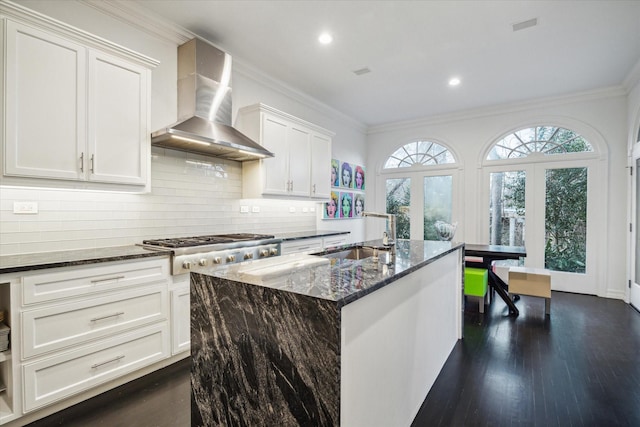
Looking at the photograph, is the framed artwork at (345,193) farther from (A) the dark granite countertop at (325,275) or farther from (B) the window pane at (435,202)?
(A) the dark granite countertop at (325,275)

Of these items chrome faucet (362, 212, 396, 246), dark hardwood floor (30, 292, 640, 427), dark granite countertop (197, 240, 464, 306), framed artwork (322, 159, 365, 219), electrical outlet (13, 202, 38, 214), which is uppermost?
framed artwork (322, 159, 365, 219)

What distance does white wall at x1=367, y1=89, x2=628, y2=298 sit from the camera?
4.39 metres

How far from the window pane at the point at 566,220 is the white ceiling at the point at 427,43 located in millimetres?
1288

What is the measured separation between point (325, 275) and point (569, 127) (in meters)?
5.24

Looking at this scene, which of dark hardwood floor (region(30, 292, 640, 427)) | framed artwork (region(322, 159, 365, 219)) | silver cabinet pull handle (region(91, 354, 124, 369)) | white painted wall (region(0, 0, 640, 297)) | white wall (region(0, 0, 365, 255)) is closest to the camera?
dark hardwood floor (region(30, 292, 640, 427))

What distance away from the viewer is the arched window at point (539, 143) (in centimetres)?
472

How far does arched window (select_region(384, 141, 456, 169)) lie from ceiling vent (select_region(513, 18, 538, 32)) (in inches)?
111

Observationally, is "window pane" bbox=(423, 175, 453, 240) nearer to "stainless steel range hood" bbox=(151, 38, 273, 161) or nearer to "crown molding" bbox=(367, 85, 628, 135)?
"crown molding" bbox=(367, 85, 628, 135)

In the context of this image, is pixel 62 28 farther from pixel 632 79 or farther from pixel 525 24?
pixel 632 79

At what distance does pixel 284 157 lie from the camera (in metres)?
3.90

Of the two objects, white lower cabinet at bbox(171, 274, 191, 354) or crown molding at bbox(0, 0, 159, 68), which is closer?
crown molding at bbox(0, 0, 159, 68)

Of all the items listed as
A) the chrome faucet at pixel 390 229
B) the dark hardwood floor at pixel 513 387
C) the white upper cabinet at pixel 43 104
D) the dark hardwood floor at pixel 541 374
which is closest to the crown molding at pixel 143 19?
the white upper cabinet at pixel 43 104

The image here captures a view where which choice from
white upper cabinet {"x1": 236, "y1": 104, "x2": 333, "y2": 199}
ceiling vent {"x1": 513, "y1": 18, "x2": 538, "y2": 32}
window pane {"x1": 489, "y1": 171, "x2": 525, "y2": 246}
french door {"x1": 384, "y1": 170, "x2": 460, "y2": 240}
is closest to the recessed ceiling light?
white upper cabinet {"x1": 236, "y1": 104, "x2": 333, "y2": 199}

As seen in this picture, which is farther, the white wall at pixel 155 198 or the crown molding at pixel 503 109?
the crown molding at pixel 503 109
